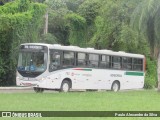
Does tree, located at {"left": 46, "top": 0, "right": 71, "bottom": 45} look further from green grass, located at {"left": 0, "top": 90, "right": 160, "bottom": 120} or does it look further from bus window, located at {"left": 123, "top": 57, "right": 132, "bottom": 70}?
green grass, located at {"left": 0, "top": 90, "right": 160, "bottom": 120}

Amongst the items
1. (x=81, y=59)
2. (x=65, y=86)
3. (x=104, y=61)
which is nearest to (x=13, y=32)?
(x=104, y=61)

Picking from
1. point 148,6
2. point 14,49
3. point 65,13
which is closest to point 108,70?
point 148,6

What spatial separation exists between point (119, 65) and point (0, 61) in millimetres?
10065

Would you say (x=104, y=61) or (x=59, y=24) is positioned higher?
(x=59, y=24)

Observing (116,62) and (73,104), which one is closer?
(73,104)

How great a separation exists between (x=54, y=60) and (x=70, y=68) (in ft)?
4.81

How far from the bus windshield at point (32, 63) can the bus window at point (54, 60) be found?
41cm

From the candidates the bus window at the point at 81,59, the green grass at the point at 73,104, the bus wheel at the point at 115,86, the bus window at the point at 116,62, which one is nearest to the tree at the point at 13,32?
the bus wheel at the point at 115,86

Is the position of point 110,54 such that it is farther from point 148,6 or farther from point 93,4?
point 93,4

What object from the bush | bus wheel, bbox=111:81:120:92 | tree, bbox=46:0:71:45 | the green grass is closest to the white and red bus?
bus wheel, bbox=111:81:120:92

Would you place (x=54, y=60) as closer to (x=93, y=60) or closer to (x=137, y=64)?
(x=93, y=60)

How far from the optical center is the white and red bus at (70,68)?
91.7ft

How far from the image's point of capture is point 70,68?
2920cm

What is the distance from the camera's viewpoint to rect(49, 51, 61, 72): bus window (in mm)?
28031
